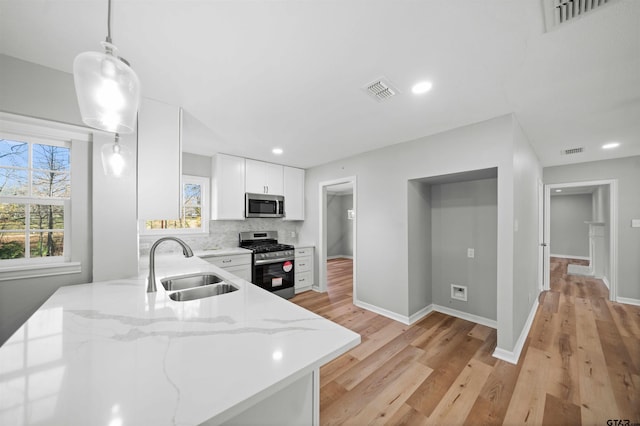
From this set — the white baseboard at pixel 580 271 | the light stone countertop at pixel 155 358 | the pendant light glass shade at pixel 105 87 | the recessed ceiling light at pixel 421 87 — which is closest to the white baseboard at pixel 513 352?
the light stone countertop at pixel 155 358

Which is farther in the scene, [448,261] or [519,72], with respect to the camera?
[448,261]

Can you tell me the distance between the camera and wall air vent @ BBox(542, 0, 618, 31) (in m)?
1.14

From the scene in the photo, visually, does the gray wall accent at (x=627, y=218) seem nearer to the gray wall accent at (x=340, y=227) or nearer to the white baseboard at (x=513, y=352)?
the white baseboard at (x=513, y=352)

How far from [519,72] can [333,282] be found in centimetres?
441

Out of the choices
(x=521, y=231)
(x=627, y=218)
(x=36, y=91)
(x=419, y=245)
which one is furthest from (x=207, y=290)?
(x=627, y=218)

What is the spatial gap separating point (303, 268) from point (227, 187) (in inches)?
76.8

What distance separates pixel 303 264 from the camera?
4.26 metres

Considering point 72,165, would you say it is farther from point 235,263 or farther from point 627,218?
point 627,218

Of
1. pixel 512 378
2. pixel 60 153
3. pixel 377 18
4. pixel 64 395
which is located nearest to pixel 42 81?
pixel 60 153

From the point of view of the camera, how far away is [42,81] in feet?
5.24

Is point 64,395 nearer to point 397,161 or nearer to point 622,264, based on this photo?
point 397,161

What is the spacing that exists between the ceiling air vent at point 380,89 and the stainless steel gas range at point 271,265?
275cm

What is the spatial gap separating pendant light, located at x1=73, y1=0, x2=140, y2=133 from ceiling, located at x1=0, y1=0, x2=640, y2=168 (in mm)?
632

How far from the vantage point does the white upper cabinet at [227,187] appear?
3.58 meters
